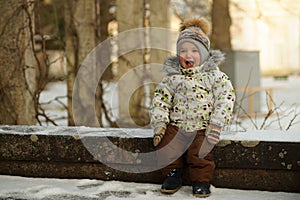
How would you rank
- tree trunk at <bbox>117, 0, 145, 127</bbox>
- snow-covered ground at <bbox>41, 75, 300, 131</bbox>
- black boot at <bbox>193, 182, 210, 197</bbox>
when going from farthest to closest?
1. tree trunk at <bbox>117, 0, 145, 127</bbox>
2. snow-covered ground at <bbox>41, 75, 300, 131</bbox>
3. black boot at <bbox>193, 182, 210, 197</bbox>

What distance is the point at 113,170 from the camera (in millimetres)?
3471

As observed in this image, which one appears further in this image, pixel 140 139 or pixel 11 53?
pixel 11 53

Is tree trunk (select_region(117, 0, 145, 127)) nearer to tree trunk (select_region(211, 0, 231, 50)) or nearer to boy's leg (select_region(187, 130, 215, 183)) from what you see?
boy's leg (select_region(187, 130, 215, 183))

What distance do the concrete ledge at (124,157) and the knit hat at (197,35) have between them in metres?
0.64

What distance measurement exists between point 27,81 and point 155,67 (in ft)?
12.2

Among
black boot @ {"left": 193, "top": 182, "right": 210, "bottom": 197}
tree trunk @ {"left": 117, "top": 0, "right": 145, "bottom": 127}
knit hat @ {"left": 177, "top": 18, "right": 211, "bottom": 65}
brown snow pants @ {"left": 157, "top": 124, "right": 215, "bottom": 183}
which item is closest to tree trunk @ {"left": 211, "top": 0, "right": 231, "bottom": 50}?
tree trunk @ {"left": 117, "top": 0, "right": 145, "bottom": 127}

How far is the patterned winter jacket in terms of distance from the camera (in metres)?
3.15

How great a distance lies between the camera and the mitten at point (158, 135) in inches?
126

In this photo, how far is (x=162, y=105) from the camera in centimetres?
327

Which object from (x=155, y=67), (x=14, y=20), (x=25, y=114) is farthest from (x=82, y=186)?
(x=155, y=67)

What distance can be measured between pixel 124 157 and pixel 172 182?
0.45m

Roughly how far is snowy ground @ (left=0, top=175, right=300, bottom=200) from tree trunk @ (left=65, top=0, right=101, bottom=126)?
2863 mm

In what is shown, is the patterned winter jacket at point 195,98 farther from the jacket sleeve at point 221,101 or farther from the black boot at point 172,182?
→ the black boot at point 172,182

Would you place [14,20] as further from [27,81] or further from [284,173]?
[284,173]
